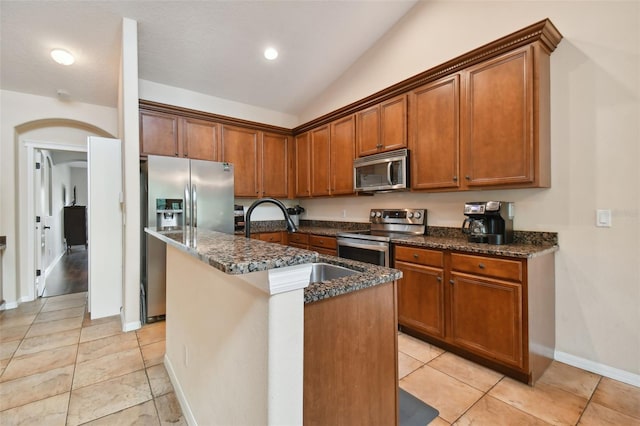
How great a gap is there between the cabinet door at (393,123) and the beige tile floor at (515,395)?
2.09 metres

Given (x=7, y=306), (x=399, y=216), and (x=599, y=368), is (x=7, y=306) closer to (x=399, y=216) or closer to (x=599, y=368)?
(x=399, y=216)

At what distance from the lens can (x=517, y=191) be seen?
8.17ft

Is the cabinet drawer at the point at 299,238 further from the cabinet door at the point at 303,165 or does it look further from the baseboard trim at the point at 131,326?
the baseboard trim at the point at 131,326

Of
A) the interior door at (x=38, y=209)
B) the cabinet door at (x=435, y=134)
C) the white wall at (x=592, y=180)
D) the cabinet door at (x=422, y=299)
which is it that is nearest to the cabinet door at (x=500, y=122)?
the cabinet door at (x=435, y=134)

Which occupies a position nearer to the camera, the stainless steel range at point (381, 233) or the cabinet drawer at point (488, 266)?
the cabinet drawer at point (488, 266)

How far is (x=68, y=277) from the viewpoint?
4957 millimetres

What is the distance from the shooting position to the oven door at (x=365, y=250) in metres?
2.83

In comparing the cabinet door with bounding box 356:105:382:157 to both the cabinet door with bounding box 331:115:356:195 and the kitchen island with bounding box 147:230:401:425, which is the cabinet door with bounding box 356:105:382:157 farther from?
the kitchen island with bounding box 147:230:401:425

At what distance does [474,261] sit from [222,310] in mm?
1869

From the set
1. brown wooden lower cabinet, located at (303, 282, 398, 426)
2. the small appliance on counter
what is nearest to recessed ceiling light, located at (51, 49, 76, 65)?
the small appliance on counter

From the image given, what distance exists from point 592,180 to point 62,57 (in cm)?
487

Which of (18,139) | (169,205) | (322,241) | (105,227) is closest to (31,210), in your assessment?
(18,139)

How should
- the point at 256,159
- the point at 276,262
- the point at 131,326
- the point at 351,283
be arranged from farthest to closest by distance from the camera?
the point at 256,159
the point at 131,326
the point at 351,283
the point at 276,262

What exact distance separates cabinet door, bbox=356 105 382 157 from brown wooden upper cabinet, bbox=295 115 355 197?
0.13 meters
